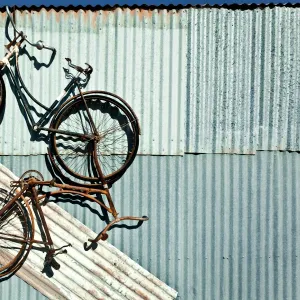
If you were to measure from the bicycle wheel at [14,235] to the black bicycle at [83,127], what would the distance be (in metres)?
0.74

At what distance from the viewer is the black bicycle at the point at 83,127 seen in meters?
6.50

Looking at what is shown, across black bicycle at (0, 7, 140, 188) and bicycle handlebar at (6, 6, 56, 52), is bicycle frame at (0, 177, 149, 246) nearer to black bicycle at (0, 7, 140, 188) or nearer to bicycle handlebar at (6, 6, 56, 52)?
black bicycle at (0, 7, 140, 188)

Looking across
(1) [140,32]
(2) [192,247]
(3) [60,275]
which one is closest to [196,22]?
Answer: (1) [140,32]

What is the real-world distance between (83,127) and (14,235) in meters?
1.71

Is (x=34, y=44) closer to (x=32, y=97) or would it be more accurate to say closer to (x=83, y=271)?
(x=32, y=97)

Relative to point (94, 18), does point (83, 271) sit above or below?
below

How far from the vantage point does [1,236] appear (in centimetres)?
637

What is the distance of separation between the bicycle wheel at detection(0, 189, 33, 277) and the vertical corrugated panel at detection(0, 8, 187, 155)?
162cm

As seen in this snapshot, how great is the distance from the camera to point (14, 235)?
636 cm

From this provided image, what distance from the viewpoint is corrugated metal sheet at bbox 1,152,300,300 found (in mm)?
6453

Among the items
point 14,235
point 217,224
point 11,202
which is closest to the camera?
point 11,202

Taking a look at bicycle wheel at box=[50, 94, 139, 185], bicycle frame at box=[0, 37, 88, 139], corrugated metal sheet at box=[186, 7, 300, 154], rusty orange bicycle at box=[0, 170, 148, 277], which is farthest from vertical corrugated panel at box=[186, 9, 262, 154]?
bicycle frame at box=[0, 37, 88, 139]

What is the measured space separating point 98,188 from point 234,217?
6.16 feet

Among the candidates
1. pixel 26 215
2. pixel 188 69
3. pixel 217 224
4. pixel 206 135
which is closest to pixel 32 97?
pixel 26 215
